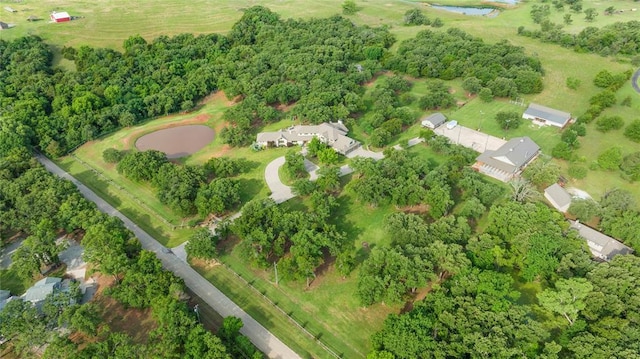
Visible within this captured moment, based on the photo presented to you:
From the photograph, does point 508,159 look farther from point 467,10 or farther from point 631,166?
point 467,10

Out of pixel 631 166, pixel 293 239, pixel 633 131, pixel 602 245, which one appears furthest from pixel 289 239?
pixel 633 131

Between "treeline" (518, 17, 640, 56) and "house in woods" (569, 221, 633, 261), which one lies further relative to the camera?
"treeline" (518, 17, 640, 56)

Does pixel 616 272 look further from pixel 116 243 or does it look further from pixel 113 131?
pixel 113 131

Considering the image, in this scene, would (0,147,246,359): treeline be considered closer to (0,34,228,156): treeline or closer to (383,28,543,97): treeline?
(0,34,228,156): treeline

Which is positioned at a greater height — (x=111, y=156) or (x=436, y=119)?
(x=436, y=119)

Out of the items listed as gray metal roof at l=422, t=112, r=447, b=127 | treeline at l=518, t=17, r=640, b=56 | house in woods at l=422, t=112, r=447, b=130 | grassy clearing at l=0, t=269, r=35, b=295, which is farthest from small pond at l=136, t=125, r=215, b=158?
treeline at l=518, t=17, r=640, b=56

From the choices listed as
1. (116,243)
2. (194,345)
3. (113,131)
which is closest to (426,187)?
(194,345)

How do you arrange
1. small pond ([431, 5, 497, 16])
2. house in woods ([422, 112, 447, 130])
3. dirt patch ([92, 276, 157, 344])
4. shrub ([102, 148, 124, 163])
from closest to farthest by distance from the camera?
dirt patch ([92, 276, 157, 344])
shrub ([102, 148, 124, 163])
house in woods ([422, 112, 447, 130])
small pond ([431, 5, 497, 16])
